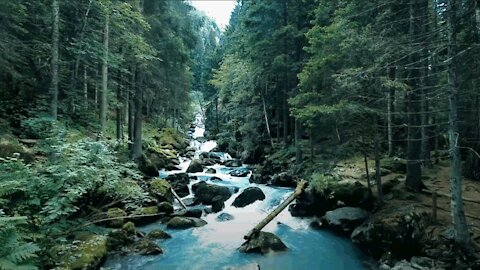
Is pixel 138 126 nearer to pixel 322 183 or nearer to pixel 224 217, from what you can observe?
pixel 224 217

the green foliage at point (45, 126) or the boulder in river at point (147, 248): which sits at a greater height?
the green foliage at point (45, 126)

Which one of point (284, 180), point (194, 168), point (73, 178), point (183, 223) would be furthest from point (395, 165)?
point (73, 178)

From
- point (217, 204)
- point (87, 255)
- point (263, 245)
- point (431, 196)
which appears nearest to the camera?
point (87, 255)

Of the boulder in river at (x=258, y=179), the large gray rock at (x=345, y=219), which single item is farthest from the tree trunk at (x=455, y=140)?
the boulder in river at (x=258, y=179)

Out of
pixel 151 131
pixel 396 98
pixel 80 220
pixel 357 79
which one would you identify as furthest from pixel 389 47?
pixel 151 131

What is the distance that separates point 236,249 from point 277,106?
56.2 ft

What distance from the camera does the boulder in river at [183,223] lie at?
1272cm

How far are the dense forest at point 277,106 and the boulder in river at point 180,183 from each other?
29cm

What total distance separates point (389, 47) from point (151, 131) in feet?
86.5

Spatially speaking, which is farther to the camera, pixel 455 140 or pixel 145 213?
pixel 145 213

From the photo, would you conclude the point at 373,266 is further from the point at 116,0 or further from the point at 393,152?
the point at 116,0

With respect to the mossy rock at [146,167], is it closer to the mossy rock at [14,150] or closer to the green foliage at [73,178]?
the mossy rock at [14,150]

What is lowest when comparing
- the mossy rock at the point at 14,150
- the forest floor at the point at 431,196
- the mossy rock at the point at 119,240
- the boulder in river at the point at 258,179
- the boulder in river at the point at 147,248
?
the boulder in river at the point at 147,248

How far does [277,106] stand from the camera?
87.6ft
